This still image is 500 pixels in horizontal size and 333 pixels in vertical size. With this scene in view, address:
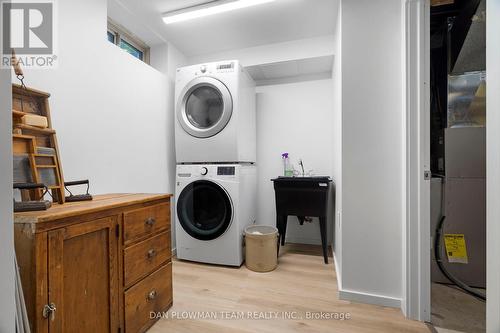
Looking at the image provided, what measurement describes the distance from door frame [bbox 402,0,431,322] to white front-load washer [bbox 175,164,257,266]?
1305 millimetres

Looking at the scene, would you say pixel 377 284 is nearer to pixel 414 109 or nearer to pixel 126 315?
pixel 414 109

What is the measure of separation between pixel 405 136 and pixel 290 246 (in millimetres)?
1799

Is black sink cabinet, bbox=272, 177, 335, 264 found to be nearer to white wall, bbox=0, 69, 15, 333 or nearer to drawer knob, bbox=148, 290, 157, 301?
drawer knob, bbox=148, 290, 157, 301

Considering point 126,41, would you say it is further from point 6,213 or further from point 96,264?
point 6,213

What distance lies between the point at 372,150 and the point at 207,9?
1739 millimetres

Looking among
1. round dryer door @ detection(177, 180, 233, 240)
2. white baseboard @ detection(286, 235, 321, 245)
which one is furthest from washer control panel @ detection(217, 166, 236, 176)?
white baseboard @ detection(286, 235, 321, 245)

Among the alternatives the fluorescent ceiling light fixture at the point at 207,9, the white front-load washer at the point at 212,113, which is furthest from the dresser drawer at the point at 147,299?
the fluorescent ceiling light fixture at the point at 207,9

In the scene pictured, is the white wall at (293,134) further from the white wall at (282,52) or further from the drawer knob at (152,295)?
the drawer knob at (152,295)

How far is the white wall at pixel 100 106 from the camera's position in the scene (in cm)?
135

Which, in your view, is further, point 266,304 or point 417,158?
point 266,304

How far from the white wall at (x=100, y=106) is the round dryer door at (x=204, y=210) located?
345 millimetres

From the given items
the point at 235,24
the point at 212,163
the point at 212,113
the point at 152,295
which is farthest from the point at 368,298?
the point at 235,24

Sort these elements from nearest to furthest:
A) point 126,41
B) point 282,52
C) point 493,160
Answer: point 493,160 < point 126,41 < point 282,52

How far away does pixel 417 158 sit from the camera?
1361 mm
